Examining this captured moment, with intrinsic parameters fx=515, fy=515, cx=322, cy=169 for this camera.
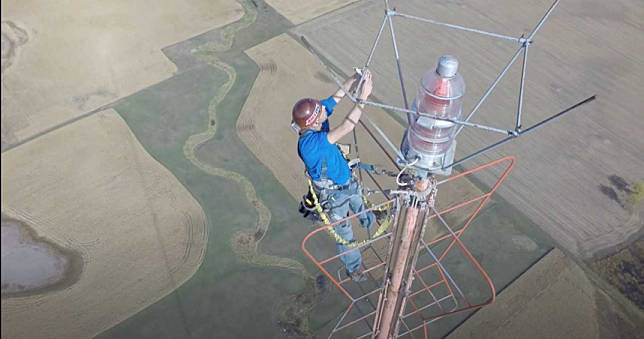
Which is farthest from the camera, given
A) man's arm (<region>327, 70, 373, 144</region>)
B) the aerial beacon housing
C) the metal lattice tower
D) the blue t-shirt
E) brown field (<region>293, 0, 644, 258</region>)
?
brown field (<region>293, 0, 644, 258</region>)

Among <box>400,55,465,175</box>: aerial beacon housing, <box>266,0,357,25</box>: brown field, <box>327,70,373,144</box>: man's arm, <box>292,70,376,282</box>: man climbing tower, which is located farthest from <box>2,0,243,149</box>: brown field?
<box>400,55,465,175</box>: aerial beacon housing

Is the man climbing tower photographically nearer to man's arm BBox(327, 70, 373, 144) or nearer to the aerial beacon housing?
man's arm BBox(327, 70, 373, 144)

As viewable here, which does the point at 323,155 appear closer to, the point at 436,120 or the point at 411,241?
Result: the point at 411,241

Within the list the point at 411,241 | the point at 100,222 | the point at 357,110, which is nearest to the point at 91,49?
the point at 100,222

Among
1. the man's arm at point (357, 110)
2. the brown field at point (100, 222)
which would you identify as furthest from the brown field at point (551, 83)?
the man's arm at point (357, 110)

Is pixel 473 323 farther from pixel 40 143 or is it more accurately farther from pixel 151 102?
pixel 40 143

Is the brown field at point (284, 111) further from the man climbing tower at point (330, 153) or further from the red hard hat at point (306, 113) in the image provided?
the red hard hat at point (306, 113)

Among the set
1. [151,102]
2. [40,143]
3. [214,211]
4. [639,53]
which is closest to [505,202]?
[214,211]
